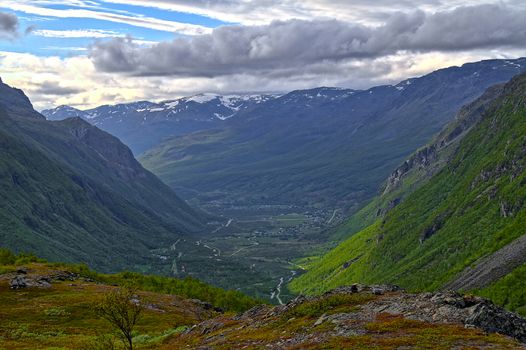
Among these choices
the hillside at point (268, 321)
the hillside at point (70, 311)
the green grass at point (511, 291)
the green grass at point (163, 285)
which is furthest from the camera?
the green grass at point (163, 285)

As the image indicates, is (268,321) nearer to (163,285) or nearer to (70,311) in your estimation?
(70,311)

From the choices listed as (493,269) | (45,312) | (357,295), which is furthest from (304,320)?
(493,269)

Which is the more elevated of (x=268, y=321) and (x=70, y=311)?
(x=268, y=321)

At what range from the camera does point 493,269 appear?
6880 inches

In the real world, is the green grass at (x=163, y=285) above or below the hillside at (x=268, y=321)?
below

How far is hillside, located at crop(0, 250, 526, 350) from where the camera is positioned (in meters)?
52.7

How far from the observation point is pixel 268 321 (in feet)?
244

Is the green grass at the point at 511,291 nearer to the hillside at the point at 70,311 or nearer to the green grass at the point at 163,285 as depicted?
the green grass at the point at 163,285

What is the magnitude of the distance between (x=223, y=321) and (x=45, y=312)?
1431 inches

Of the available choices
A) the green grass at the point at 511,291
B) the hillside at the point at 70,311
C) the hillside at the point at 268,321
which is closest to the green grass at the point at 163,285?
the hillside at the point at 70,311

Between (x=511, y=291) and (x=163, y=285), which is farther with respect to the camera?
(x=163, y=285)

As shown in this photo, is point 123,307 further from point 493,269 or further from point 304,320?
point 493,269

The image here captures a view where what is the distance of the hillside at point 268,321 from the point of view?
173 ft

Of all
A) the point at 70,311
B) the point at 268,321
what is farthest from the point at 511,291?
the point at 70,311
